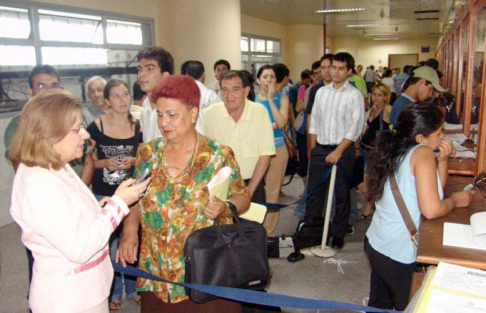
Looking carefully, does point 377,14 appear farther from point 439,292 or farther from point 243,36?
point 439,292

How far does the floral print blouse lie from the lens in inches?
63.2

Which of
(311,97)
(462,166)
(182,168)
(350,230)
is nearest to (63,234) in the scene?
(182,168)

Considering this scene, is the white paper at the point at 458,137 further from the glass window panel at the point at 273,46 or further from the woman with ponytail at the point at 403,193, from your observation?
the glass window panel at the point at 273,46

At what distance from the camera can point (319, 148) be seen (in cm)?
379

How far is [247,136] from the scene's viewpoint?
2.84 metres

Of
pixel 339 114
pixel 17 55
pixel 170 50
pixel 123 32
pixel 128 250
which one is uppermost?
pixel 123 32

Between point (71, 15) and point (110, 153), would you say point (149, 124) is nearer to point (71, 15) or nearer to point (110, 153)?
point (110, 153)

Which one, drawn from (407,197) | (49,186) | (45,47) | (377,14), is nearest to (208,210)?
(49,186)

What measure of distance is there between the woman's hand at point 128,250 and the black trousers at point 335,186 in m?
2.32

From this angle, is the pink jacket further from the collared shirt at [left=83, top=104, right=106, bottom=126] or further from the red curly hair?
the collared shirt at [left=83, top=104, right=106, bottom=126]

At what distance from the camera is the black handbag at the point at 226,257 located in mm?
1468

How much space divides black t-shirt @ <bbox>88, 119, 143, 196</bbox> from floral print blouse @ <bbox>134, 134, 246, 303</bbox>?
3.41 feet

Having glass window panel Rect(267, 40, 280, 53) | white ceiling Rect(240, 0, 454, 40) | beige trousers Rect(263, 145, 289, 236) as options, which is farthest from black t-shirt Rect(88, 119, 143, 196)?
glass window panel Rect(267, 40, 280, 53)

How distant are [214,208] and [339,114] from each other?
7.87ft
